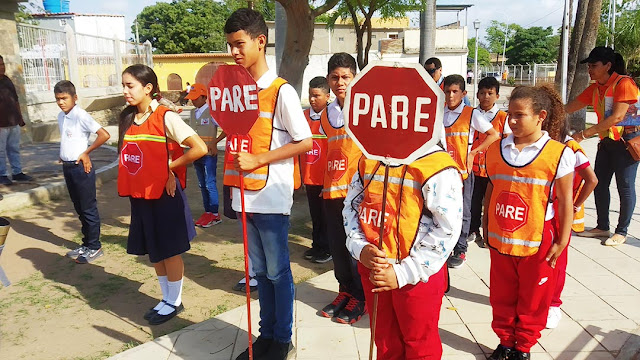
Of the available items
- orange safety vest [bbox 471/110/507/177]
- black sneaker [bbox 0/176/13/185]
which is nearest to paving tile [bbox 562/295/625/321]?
orange safety vest [bbox 471/110/507/177]

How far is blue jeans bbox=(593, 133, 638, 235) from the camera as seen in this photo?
5.29m

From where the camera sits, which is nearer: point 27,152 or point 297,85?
point 297,85

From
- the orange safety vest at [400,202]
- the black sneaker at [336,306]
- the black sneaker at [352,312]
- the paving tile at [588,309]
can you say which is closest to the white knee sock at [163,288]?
the black sneaker at [336,306]

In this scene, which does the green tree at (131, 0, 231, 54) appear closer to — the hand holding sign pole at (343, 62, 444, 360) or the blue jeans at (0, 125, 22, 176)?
the blue jeans at (0, 125, 22, 176)

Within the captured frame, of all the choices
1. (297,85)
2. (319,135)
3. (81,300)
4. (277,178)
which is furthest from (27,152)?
(277,178)

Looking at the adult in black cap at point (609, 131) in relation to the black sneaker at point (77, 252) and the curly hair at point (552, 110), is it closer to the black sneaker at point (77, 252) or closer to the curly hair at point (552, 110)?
the curly hair at point (552, 110)

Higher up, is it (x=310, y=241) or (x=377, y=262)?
(x=377, y=262)

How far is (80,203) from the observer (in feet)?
18.0

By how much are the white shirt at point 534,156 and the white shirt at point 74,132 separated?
13.6 ft

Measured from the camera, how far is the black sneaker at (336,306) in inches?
156

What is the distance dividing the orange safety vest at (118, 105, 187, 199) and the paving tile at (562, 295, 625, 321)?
3219mm

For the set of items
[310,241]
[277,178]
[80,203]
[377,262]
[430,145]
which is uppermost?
[430,145]

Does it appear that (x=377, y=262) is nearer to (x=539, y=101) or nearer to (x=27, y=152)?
(x=539, y=101)

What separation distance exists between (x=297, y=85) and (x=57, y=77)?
10.2m
